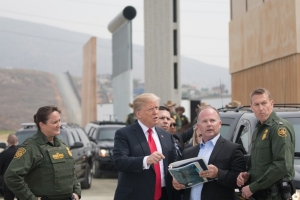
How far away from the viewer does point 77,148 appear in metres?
18.4

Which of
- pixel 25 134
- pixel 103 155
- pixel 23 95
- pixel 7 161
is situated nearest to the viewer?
pixel 7 161

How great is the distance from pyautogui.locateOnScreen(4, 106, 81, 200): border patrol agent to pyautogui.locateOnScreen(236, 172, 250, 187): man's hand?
5.51 ft

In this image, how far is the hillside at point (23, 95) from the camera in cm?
11971

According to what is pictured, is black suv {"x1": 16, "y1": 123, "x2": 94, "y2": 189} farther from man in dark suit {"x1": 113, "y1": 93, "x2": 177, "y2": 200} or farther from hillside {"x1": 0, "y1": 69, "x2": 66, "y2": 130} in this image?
hillside {"x1": 0, "y1": 69, "x2": 66, "y2": 130}

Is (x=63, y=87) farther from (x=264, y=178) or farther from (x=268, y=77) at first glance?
(x=264, y=178)

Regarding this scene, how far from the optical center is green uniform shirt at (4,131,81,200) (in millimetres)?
7289

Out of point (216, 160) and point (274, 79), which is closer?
point (216, 160)

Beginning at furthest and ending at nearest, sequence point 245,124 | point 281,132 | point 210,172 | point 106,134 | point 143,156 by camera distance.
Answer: point 106,134, point 245,124, point 143,156, point 281,132, point 210,172

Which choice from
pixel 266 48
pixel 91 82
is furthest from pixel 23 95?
pixel 266 48

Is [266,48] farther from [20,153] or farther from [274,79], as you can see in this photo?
[20,153]

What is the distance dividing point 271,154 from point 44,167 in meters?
2.15

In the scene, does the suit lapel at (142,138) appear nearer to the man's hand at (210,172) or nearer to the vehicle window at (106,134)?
the man's hand at (210,172)

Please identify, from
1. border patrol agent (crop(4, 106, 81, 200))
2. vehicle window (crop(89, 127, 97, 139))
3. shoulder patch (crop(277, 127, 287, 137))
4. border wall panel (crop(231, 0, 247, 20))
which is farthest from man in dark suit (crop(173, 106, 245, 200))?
border wall panel (crop(231, 0, 247, 20))

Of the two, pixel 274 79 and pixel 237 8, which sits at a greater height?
pixel 237 8
